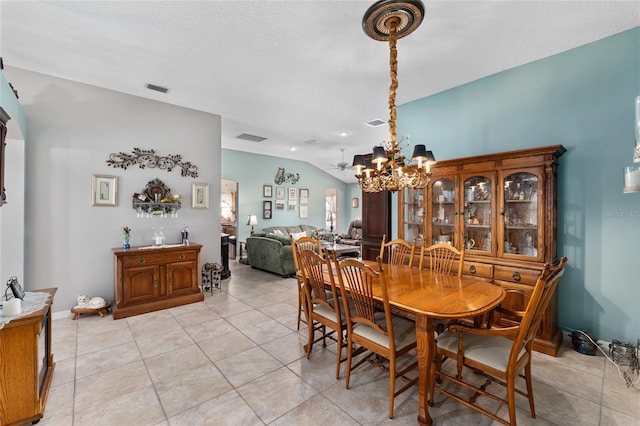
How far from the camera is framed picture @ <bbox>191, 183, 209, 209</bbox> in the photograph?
4684mm

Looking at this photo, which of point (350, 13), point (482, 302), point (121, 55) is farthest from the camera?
point (121, 55)

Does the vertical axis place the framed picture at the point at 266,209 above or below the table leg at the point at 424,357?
above

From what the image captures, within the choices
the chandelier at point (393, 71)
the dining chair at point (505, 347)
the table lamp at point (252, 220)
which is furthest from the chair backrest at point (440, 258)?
the table lamp at point (252, 220)

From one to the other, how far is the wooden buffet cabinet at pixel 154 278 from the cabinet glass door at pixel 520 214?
410cm

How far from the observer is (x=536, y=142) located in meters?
3.10

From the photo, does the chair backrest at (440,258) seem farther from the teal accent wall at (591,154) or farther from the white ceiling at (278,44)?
the white ceiling at (278,44)

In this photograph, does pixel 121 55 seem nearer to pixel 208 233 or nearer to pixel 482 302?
pixel 208 233

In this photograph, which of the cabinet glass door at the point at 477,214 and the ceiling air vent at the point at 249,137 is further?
the ceiling air vent at the point at 249,137

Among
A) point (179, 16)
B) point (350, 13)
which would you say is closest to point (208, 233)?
point (179, 16)

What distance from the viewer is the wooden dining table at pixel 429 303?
1757mm

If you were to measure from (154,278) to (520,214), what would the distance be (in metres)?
4.63

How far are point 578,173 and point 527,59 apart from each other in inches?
52.4

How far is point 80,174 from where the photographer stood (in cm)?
371

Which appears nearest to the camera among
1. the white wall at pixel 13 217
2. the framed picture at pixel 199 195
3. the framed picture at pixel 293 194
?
the white wall at pixel 13 217
